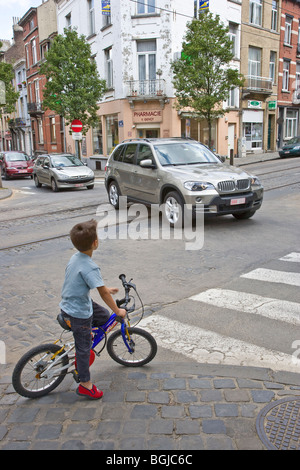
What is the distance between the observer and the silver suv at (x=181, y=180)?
8.47 metres

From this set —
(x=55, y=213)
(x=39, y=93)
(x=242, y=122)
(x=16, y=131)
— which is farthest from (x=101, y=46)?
(x=16, y=131)

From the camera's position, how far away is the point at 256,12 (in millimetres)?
30469

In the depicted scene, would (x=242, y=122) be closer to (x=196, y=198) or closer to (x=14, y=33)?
(x=196, y=198)

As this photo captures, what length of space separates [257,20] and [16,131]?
31.7 metres

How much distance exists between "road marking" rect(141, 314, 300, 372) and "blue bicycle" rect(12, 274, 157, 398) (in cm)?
42

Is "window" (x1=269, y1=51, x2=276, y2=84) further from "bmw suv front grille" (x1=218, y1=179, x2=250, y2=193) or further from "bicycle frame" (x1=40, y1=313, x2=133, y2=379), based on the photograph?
"bicycle frame" (x1=40, y1=313, x2=133, y2=379)

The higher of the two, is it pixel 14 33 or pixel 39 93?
pixel 14 33

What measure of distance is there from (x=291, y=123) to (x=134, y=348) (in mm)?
36841

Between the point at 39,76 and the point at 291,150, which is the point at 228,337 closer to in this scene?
the point at 291,150

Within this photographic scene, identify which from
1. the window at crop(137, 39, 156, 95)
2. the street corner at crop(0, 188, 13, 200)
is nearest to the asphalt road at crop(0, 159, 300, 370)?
the street corner at crop(0, 188, 13, 200)

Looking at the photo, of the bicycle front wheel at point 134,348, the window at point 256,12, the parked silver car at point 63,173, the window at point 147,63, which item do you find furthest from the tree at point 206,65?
the bicycle front wheel at point 134,348

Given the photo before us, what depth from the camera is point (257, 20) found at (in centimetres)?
3075

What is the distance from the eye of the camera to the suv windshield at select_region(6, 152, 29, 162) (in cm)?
2519

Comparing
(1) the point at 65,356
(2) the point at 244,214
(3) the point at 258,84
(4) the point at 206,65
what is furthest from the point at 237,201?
(3) the point at 258,84
